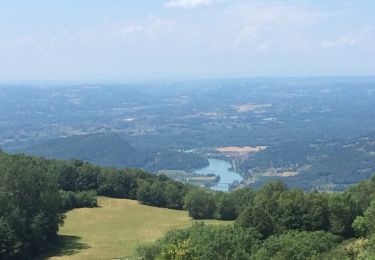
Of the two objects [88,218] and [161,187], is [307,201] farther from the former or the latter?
[161,187]

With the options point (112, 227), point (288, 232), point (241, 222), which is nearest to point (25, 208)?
point (112, 227)

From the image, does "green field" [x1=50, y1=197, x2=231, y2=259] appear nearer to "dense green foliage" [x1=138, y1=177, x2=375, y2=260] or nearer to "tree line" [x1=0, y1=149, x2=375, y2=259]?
"tree line" [x1=0, y1=149, x2=375, y2=259]

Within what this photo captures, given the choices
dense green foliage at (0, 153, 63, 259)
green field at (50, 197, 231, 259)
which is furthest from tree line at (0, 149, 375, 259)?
green field at (50, 197, 231, 259)

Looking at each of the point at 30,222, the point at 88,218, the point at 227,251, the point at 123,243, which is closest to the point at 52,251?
the point at 30,222

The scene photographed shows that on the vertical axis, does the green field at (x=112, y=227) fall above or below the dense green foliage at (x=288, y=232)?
below

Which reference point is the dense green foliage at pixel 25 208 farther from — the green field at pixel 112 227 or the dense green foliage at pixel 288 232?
the dense green foliage at pixel 288 232

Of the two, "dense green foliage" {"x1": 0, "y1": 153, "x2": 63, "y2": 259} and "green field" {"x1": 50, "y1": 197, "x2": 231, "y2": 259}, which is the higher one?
"dense green foliage" {"x1": 0, "y1": 153, "x2": 63, "y2": 259}

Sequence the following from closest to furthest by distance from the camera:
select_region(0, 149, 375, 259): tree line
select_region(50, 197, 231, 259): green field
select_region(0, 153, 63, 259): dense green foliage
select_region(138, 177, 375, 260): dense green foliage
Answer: select_region(138, 177, 375, 260): dense green foliage → select_region(0, 149, 375, 259): tree line → select_region(0, 153, 63, 259): dense green foliage → select_region(50, 197, 231, 259): green field

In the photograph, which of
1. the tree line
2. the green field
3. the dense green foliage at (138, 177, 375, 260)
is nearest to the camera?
the dense green foliage at (138, 177, 375, 260)

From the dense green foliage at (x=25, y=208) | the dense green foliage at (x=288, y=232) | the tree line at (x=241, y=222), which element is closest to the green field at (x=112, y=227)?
the dense green foliage at (x=25, y=208)

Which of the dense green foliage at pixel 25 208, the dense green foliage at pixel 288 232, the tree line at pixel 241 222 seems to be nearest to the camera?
the dense green foliage at pixel 288 232
